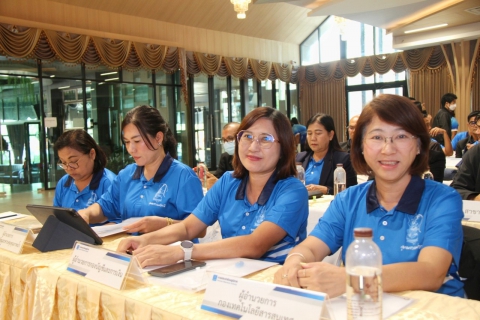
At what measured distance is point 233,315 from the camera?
119cm

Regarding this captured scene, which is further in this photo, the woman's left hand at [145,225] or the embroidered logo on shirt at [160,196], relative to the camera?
the embroidered logo on shirt at [160,196]

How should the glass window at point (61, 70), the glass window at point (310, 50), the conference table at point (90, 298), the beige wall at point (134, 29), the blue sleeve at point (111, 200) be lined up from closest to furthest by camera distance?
the conference table at point (90, 298)
the blue sleeve at point (111, 200)
the beige wall at point (134, 29)
the glass window at point (61, 70)
the glass window at point (310, 50)

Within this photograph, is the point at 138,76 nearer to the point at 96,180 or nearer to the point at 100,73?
the point at 100,73

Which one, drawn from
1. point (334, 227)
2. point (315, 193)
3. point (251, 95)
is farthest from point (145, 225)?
point (251, 95)

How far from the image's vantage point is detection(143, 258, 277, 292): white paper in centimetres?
146

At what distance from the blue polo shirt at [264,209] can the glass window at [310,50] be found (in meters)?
12.5

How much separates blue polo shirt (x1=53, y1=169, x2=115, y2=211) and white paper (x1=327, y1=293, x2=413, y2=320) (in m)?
2.03

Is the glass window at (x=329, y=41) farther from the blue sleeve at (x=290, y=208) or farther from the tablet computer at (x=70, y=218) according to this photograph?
the tablet computer at (x=70, y=218)

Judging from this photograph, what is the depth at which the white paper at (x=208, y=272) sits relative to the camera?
1.46 meters

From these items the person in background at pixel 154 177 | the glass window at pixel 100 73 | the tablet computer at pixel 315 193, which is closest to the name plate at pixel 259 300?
the person in background at pixel 154 177

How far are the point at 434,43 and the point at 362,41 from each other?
2600 mm

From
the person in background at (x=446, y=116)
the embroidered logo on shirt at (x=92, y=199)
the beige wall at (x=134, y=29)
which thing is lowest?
the embroidered logo on shirt at (x=92, y=199)

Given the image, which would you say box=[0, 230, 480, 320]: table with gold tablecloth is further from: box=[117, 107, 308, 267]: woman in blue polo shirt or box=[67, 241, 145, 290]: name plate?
box=[117, 107, 308, 267]: woman in blue polo shirt

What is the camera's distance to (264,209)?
2004 millimetres
